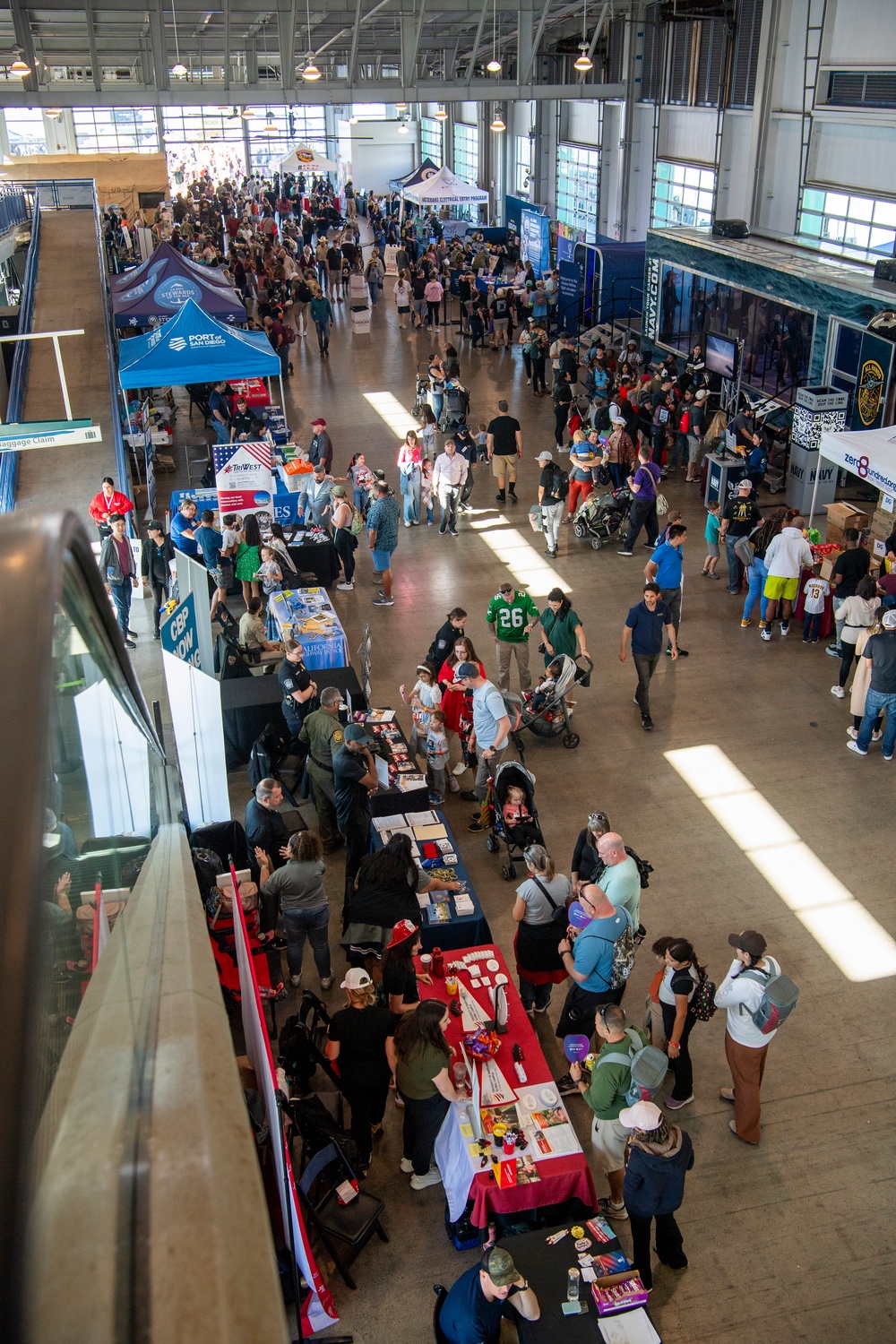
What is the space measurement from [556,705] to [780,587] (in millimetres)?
3209

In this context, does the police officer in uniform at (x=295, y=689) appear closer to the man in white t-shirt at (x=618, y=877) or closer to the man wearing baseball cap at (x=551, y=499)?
the man in white t-shirt at (x=618, y=877)

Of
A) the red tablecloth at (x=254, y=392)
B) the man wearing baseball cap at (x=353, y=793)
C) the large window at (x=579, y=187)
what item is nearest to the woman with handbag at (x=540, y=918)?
the man wearing baseball cap at (x=353, y=793)

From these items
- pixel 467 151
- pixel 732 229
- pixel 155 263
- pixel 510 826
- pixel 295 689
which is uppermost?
pixel 467 151

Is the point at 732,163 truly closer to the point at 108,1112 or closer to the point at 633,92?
the point at 633,92

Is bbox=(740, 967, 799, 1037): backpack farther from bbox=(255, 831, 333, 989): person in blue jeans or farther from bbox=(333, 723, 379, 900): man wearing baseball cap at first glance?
bbox=(333, 723, 379, 900): man wearing baseball cap

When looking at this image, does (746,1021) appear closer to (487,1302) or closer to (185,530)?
(487,1302)

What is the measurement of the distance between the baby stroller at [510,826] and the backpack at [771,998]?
83.0 inches

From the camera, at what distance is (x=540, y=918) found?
6047 millimetres

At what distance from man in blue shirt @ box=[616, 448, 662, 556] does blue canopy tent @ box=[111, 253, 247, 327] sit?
23.7ft

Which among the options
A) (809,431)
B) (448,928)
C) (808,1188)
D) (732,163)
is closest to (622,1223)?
(808,1188)

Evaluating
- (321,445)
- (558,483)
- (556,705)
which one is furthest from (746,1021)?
(321,445)

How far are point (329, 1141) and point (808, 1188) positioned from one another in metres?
2.41

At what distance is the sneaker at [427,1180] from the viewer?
5.43 meters

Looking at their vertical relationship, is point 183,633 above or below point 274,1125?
above
